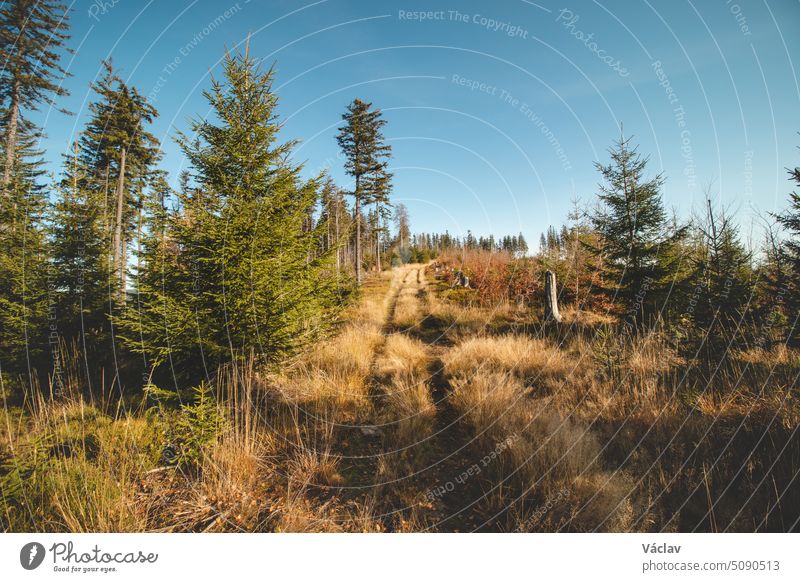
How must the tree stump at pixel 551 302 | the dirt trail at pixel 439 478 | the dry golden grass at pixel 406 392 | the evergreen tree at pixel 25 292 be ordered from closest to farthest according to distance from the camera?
the dirt trail at pixel 439 478 < the dry golden grass at pixel 406 392 < the evergreen tree at pixel 25 292 < the tree stump at pixel 551 302

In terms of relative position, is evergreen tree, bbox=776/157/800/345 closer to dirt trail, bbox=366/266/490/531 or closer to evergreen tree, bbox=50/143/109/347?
dirt trail, bbox=366/266/490/531

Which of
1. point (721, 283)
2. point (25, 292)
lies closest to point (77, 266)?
point (25, 292)

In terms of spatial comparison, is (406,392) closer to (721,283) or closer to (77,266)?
(721,283)

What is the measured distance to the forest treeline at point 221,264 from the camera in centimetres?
486

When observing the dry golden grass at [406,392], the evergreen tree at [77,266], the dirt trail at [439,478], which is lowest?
the dirt trail at [439,478]

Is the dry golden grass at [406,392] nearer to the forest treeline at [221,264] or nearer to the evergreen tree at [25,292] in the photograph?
the forest treeline at [221,264]

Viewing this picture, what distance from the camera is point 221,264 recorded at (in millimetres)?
4820

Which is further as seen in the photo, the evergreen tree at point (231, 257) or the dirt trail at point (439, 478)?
the evergreen tree at point (231, 257)

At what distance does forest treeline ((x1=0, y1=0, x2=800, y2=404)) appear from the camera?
4863 millimetres

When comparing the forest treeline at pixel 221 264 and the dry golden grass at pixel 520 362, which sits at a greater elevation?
the forest treeline at pixel 221 264

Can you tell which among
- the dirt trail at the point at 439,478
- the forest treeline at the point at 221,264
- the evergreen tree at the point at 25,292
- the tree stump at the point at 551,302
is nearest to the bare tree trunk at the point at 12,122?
the forest treeline at the point at 221,264

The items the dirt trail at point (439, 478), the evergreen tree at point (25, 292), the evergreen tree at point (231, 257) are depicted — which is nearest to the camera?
the dirt trail at point (439, 478)
